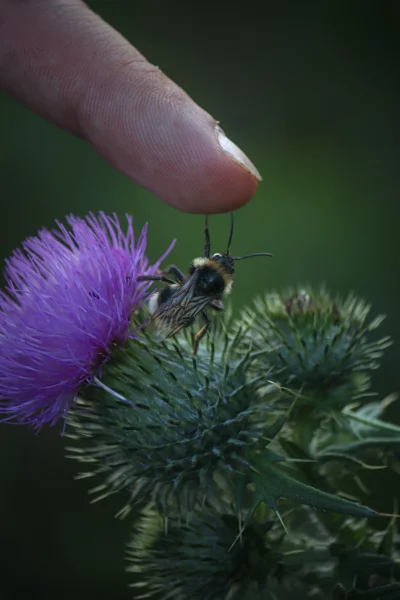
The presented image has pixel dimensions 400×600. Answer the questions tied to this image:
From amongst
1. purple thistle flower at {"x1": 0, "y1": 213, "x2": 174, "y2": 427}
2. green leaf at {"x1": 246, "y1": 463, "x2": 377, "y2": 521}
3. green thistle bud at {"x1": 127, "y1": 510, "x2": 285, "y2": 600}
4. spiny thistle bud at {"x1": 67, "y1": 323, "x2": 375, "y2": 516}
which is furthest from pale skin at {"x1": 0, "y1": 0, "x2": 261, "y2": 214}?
green thistle bud at {"x1": 127, "y1": 510, "x2": 285, "y2": 600}

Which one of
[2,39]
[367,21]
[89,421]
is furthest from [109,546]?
[367,21]

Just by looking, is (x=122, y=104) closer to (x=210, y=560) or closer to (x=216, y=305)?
(x=216, y=305)

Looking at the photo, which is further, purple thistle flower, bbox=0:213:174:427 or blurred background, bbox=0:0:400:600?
blurred background, bbox=0:0:400:600

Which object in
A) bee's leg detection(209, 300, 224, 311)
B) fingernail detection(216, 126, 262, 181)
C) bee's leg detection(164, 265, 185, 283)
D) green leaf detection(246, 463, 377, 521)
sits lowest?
green leaf detection(246, 463, 377, 521)

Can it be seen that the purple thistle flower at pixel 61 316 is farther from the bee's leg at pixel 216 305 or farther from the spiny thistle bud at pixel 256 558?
the spiny thistle bud at pixel 256 558

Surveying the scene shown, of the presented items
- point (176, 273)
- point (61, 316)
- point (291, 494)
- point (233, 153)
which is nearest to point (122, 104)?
point (233, 153)

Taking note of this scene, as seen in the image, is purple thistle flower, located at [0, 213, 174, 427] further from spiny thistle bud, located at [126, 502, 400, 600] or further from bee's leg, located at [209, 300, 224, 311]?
spiny thistle bud, located at [126, 502, 400, 600]

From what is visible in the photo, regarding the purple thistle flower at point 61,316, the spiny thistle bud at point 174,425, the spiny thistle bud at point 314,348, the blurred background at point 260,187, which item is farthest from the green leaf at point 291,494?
the blurred background at point 260,187
